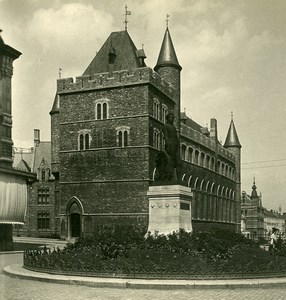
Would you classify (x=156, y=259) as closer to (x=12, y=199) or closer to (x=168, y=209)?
(x=168, y=209)

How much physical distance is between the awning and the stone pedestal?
1196 centimetres

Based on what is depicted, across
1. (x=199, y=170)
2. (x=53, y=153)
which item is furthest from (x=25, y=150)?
(x=199, y=170)

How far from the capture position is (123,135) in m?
40.1

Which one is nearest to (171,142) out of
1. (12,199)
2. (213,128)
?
(12,199)

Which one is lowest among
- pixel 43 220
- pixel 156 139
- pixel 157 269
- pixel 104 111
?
pixel 43 220

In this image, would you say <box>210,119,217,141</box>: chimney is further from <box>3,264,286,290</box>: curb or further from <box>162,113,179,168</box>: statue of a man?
<box>3,264,286,290</box>: curb

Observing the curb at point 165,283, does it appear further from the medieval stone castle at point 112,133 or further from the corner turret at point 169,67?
the corner turret at point 169,67

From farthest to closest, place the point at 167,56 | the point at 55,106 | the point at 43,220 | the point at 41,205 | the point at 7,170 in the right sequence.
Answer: the point at 41,205, the point at 43,220, the point at 55,106, the point at 167,56, the point at 7,170

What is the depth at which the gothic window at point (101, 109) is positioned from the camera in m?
41.1

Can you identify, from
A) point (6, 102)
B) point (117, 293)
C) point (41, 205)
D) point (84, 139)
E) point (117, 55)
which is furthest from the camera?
point (41, 205)

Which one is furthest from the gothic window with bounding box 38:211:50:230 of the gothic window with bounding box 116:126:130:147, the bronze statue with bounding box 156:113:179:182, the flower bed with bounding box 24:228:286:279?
the flower bed with bounding box 24:228:286:279

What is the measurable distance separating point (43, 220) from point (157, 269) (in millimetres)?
48197

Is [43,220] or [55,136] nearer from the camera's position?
[55,136]

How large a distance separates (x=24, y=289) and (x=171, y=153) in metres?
8.95
